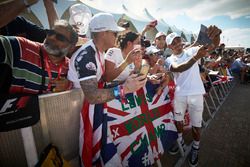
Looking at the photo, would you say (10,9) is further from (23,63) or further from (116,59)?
(116,59)

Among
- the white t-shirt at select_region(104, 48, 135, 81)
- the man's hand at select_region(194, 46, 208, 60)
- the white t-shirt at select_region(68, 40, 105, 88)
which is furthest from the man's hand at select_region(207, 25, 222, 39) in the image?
the white t-shirt at select_region(68, 40, 105, 88)

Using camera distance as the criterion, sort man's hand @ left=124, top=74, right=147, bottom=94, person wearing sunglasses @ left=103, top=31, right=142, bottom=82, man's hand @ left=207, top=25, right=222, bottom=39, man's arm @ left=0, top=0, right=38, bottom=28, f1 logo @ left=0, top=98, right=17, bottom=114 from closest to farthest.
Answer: man's arm @ left=0, top=0, right=38, bottom=28 → f1 logo @ left=0, top=98, right=17, bottom=114 → man's hand @ left=124, top=74, right=147, bottom=94 → person wearing sunglasses @ left=103, top=31, right=142, bottom=82 → man's hand @ left=207, top=25, right=222, bottom=39

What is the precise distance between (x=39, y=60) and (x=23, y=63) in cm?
17

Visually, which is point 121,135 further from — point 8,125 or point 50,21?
point 50,21

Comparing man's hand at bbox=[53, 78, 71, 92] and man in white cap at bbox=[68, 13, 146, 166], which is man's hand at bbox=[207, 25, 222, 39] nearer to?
man in white cap at bbox=[68, 13, 146, 166]

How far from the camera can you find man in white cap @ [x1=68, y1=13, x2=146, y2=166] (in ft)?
5.30

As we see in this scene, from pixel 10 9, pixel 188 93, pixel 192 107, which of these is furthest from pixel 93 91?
pixel 192 107

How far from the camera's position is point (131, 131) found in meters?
2.29

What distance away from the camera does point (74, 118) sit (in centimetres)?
192

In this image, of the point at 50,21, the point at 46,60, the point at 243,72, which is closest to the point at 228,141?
the point at 46,60

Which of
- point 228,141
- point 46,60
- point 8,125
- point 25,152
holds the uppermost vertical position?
point 46,60

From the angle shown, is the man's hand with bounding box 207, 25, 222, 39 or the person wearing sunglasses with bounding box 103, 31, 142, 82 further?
the man's hand with bounding box 207, 25, 222, 39

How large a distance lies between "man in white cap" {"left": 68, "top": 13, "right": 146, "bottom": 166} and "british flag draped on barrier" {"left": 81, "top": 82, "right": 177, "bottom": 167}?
3.8 inches

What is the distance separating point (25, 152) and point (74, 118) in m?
0.58
